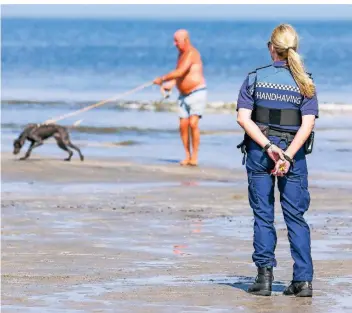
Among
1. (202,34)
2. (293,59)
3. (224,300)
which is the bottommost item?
(224,300)

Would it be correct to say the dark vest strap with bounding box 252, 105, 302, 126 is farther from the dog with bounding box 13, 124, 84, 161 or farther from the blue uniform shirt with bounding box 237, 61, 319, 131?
the dog with bounding box 13, 124, 84, 161

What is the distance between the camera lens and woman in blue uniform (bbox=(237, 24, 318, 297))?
7.70 metres

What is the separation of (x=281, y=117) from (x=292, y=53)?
38 centimetres

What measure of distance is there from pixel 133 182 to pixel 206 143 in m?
5.54

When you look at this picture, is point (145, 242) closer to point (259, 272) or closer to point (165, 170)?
point (259, 272)

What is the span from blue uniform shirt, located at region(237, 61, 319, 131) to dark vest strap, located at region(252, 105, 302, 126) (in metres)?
0.02

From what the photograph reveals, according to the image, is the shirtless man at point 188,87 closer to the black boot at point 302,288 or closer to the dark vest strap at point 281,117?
the dark vest strap at point 281,117

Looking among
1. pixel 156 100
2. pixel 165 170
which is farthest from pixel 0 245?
pixel 156 100

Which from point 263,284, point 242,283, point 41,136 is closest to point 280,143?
point 263,284

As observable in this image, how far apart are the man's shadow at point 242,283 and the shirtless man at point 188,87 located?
7.79 m

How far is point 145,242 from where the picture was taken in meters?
10.1

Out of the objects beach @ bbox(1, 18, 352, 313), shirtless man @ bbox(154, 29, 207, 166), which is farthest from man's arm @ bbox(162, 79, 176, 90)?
beach @ bbox(1, 18, 352, 313)

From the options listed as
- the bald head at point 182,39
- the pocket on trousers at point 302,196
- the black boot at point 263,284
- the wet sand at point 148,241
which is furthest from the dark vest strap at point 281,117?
the bald head at point 182,39

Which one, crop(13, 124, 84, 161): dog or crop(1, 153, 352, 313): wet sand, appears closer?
crop(1, 153, 352, 313): wet sand
